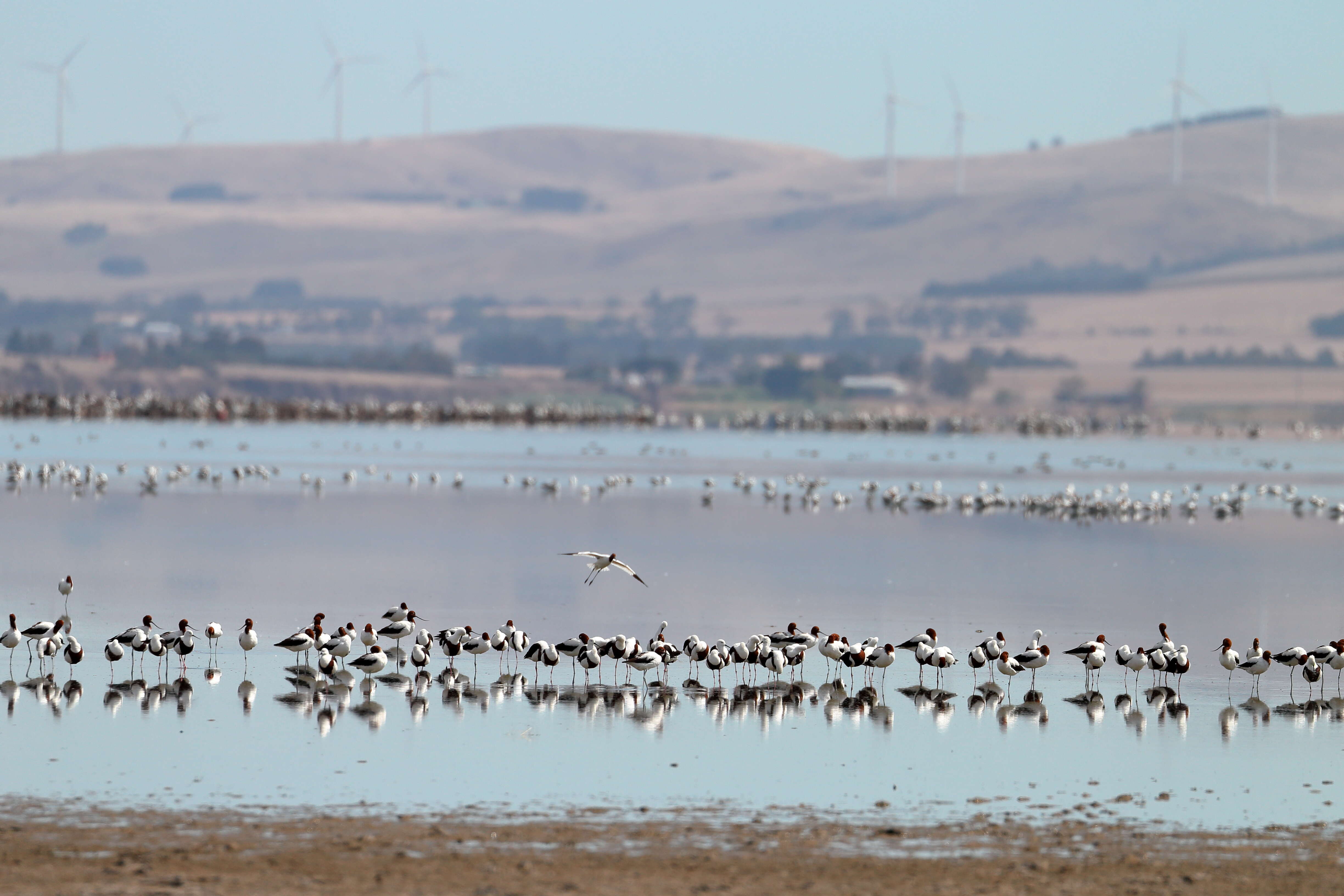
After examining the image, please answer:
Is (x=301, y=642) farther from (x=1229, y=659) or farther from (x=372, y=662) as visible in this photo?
(x=1229, y=659)

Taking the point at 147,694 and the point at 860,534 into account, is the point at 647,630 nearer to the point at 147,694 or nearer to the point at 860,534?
the point at 147,694

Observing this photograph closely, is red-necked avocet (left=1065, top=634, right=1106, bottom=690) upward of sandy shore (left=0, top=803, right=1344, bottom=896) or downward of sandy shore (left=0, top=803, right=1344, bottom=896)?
upward

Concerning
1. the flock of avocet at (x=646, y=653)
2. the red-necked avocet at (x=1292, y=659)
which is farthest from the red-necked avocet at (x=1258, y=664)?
the red-necked avocet at (x=1292, y=659)

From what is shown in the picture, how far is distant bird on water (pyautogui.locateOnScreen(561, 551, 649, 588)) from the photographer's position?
87.3ft

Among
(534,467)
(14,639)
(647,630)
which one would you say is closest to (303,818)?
(14,639)

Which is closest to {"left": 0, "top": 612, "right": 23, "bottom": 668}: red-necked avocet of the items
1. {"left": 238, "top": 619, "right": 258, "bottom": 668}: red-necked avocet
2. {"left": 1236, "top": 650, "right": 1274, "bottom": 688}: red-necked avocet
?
{"left": 238, "top": 619, "right": 258, "bottom": 668}: red-necked avocet

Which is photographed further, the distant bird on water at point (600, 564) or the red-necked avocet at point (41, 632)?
the distant bird on water at point (600, 564)

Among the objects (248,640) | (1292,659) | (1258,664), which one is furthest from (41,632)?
(1292,659)

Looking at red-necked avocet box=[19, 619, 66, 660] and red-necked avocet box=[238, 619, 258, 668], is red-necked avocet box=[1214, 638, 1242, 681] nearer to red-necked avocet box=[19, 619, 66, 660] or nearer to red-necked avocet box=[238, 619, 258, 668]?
red-necked avocet box=[238, 619, 258, 668]

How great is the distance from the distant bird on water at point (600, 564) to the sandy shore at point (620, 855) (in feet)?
27.7

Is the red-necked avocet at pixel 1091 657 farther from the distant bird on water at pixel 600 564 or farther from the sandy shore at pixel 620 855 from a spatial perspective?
the sandy shore at pixel 620 855

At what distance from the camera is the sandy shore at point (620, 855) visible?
14445mm

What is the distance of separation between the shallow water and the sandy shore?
0.81 meters

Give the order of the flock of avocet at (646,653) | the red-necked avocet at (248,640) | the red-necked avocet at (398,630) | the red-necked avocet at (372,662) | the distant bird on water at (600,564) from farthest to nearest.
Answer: the distant bird on water at (600,564) < the red-necked avocet at (398,630) < the red-necked avocet at (248,640) < the flock of avocet at (646,653) < the red-necked avocet at (372,662)
